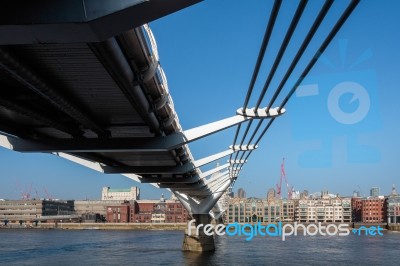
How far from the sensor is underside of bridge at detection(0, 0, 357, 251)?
200 inches

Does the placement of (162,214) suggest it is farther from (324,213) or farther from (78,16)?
(78,16)

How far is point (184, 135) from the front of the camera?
631 inches

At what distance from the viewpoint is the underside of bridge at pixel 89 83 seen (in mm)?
5082

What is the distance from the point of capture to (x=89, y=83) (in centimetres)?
1000

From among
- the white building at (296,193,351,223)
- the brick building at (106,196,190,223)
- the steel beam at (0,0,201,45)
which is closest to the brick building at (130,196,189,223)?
the brick building at (106,196,190,223)

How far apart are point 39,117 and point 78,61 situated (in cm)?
433

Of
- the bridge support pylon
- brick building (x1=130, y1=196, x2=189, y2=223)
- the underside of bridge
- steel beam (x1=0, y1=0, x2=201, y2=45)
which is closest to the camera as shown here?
steel beam (x1=0, y1=0, x2=201, y2=45)

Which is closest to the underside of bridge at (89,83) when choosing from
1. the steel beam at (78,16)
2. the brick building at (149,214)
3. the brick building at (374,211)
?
the steel beam at (78,16)

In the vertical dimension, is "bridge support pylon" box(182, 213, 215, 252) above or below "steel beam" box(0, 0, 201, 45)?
below

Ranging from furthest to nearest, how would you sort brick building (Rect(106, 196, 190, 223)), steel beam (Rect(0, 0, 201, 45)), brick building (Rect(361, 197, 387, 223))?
1. brick building (Rect(361, 197, 387, 223))
2. brick building (Rect(106, 196, 190, 223))
3. steel beam (Rect(0, 0, 201, 45))

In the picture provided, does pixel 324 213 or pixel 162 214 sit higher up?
pixel 324 213

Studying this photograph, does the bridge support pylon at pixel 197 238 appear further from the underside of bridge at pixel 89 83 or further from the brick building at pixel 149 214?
the brick building at pixel 149 214

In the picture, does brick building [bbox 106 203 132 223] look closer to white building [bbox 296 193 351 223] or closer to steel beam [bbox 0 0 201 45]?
white building [bbox 296 193 351 223]

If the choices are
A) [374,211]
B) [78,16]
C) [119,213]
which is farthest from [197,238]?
[374,211]
